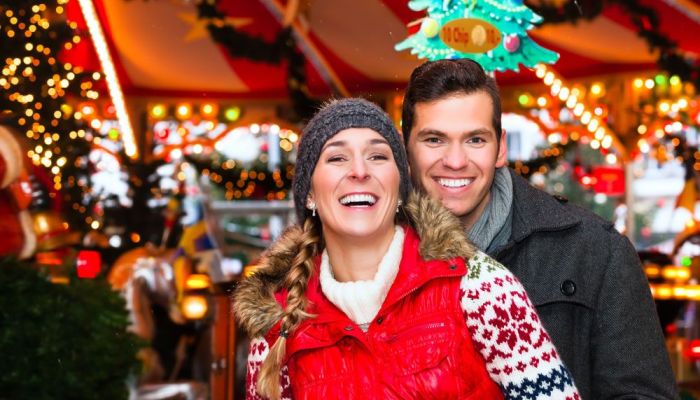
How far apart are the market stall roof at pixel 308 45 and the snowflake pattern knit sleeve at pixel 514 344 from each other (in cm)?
364

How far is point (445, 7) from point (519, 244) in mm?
1032

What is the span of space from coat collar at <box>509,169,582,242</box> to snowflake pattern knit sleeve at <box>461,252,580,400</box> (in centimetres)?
44

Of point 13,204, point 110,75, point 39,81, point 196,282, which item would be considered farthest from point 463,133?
point 110,75

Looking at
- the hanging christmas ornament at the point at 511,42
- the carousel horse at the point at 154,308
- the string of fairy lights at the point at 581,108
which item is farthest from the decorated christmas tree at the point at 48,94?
the string of fairy lights at the point at 581,108


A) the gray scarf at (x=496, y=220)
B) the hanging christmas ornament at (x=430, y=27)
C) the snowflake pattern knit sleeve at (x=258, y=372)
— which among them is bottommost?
the snowflake pattern knit sleeve at (x=258, y=372)

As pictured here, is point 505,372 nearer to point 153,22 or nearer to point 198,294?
point 198,294

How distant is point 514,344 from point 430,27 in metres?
1.44

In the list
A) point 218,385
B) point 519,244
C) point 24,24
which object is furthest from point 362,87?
point 519,244

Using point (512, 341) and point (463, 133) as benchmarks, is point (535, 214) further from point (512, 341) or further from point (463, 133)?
point (512, 341)

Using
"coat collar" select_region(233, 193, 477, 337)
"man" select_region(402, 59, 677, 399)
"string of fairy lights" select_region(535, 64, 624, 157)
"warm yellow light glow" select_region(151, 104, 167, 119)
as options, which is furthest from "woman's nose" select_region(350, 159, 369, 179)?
"string of fairy lights" select_region(535, 64, 624, 157)

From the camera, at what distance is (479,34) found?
3.02 m

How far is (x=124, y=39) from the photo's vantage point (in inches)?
259

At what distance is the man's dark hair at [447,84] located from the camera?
7.56ft

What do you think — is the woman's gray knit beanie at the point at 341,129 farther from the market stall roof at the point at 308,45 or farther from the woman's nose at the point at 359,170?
the market stall roof at the point at 308,45
